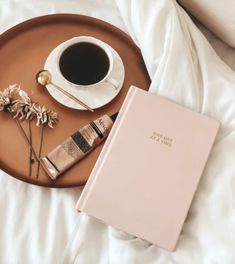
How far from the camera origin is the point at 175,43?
54cm

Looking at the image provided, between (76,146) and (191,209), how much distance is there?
16 centimetres

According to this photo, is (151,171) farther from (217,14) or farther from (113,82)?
(217,14)

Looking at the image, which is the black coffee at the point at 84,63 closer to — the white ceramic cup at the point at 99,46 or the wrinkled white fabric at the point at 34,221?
the white ceramic cup at the point at 99,46

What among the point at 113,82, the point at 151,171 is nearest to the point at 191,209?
the point at 151,171

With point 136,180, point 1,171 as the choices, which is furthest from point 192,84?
point 1,171

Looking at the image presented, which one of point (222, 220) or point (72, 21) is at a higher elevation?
point (72, 21)

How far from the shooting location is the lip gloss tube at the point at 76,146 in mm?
517

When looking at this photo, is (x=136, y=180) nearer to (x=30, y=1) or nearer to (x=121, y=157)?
(x=121, y=157)

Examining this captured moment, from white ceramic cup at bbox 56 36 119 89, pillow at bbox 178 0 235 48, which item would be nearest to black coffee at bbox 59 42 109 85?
white ceramic cup at bbox 56 36 119 89

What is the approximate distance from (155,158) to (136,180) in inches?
1.4

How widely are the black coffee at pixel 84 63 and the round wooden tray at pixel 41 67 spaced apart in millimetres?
39

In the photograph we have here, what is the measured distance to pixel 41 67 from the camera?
577mm

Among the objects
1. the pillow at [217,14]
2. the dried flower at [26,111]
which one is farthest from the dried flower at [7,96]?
the pillow at [217,14]

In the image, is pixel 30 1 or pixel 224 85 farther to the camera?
pixel 30 1
